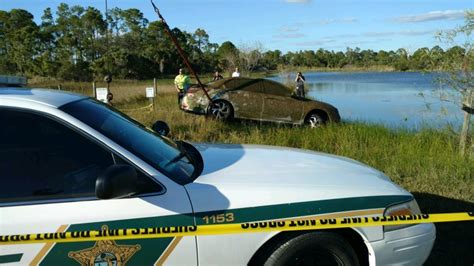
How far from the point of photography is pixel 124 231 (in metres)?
2.60

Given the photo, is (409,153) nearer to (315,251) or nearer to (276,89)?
(315,251)

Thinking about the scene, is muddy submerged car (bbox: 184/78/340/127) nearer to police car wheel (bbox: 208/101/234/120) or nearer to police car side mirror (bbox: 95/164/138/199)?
police car wheel (bbox: 208/101/234/120)

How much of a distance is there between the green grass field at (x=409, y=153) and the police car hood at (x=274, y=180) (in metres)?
1.39

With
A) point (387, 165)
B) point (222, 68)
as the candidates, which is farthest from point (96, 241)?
point (222, 68)

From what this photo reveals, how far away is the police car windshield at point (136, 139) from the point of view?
2.93 metres

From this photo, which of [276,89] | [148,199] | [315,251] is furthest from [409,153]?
[148,199]

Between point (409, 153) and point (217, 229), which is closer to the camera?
point (217, 229)

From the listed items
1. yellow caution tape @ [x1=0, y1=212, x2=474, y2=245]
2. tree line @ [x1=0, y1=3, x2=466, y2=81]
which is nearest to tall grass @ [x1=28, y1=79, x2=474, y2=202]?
yellow caution tape @ [x1=0, y1=212, x2=474, y2=245]

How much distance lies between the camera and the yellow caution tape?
2572 millimetres

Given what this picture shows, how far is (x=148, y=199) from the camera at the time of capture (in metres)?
2.75

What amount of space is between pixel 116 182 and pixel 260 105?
10.4 meters

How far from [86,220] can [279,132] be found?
697cm

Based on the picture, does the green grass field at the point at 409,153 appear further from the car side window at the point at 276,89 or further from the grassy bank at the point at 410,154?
the car side window at the point at 276,89

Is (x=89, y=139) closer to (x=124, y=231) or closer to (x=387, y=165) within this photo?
(x=124, y=231)
